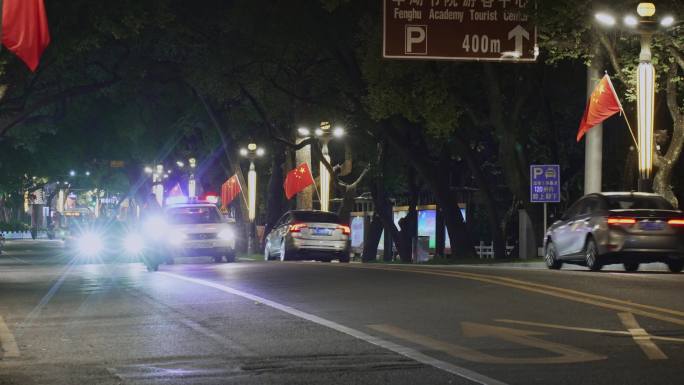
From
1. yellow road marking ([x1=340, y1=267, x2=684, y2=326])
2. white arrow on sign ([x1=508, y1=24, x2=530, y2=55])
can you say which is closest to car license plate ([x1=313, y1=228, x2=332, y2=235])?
white arrow on sign ([x1=508, y1=24, x2=530, y2=55])

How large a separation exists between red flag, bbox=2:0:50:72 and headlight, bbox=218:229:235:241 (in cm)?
924

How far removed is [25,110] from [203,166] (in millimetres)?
27011

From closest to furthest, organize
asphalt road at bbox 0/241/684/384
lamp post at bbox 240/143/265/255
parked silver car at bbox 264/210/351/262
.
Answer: asphalt road at bbox 0/241/684/384
parked silver car at bbox 264/210/351/262
lamp post at bbox 240/143/265/255

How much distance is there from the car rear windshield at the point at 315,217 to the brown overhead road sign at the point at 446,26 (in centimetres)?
826

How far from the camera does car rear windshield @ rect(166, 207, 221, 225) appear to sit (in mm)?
32250

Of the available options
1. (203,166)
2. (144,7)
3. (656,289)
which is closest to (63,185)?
(203,166)

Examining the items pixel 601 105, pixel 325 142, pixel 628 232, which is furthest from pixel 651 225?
pixel 325 142

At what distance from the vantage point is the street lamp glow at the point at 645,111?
26.4 m

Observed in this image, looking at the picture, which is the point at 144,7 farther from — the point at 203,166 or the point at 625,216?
A: the point at 203,166

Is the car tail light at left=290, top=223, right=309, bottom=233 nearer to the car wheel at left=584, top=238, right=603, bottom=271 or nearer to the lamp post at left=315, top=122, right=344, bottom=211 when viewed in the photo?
the lamp post at left=315, top=122, right=344, bottom=211

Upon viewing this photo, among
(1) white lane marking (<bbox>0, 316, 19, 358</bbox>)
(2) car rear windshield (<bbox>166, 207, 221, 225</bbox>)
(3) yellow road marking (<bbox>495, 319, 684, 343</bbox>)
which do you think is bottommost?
(1) white lane marking (<bbox>0, 316, 19, 358</bbox>)

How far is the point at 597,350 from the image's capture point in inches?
435

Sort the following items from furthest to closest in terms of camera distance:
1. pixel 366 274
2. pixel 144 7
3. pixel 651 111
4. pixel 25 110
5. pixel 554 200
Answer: pixel 25 110 → pixel 144 7 → pixel 554 200 → pixel 651 111 → pixel 366 274

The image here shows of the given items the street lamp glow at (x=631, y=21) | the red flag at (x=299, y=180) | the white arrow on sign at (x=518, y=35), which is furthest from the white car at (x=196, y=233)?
the red flag at (x=299, y=180)
